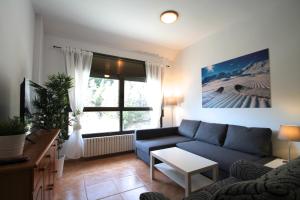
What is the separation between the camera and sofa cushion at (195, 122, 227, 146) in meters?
2.77

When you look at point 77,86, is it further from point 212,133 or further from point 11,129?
point 212,133

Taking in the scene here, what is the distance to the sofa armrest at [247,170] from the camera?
1.45m

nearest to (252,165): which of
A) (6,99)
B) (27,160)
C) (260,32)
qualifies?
(27,160)

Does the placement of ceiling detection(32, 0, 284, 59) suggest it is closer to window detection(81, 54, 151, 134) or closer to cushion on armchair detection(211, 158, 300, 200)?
window detection(81, 54, 151, 134)

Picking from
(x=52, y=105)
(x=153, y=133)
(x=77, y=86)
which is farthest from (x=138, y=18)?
(x=153, y=133)

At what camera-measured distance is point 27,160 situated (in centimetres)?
86

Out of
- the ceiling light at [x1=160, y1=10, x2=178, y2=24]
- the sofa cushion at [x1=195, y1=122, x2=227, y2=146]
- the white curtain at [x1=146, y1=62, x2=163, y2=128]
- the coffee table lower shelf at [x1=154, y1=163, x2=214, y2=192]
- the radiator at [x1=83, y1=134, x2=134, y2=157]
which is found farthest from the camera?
the white curtain at [x1=146, y1=62, x2=163, y2=128]

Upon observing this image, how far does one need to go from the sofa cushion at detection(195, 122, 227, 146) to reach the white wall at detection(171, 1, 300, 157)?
0.80ft

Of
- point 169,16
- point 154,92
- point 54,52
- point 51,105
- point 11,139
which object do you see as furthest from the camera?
point 154,92

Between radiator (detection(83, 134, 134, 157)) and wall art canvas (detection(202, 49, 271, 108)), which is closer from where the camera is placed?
wall art canvas (detection(202, 49, 271, 108))

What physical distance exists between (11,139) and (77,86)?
95.7 inches

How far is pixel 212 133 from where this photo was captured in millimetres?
2895

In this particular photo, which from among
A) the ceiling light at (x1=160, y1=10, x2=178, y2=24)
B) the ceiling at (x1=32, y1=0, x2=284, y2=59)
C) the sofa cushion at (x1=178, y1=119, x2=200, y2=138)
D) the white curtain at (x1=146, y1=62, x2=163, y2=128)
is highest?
the ceiling at (x1=32, y1=0, x2=284, y2=59)

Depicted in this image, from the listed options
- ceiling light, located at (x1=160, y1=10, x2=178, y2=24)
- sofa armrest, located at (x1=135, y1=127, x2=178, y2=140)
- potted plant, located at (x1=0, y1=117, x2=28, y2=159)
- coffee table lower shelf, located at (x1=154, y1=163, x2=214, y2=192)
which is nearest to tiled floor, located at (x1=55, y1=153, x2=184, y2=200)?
coffee table lower shelf, located at (x1=154, y1=163, x2=214, y2=192)
